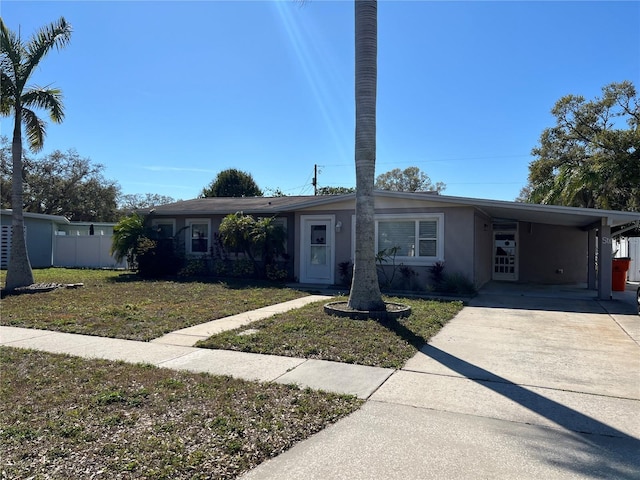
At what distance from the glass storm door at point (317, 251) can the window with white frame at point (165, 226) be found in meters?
6.24

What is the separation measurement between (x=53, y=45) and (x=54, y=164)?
28473 mm

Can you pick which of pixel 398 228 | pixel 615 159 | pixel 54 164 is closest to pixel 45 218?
pixel 54 164

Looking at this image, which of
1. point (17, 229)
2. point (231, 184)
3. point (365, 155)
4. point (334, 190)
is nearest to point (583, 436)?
point (365, 155)

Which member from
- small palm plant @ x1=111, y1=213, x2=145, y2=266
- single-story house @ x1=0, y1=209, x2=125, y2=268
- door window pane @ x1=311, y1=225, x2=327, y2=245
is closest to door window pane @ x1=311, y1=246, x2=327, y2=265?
door window pane @ x1=311, y1=225, x2=327, y2=245

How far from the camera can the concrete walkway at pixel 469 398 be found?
330 centimetres

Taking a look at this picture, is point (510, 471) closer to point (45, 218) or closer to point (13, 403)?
point (13, 403)

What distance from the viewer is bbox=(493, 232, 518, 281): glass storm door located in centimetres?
1838

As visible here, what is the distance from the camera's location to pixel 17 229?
41.8ft

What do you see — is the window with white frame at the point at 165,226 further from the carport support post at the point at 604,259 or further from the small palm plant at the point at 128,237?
the carport support post at the point at 604,259

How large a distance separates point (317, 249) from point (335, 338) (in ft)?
27.9

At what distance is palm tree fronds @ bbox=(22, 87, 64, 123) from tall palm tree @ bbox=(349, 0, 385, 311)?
31.0ft

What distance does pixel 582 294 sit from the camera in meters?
13.6

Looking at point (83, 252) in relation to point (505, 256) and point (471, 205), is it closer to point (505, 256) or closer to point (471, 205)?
point (471, 205)

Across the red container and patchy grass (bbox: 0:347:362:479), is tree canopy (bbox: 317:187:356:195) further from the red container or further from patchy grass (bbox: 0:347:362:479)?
patchy grass (bbox: 0:347:362:479)
